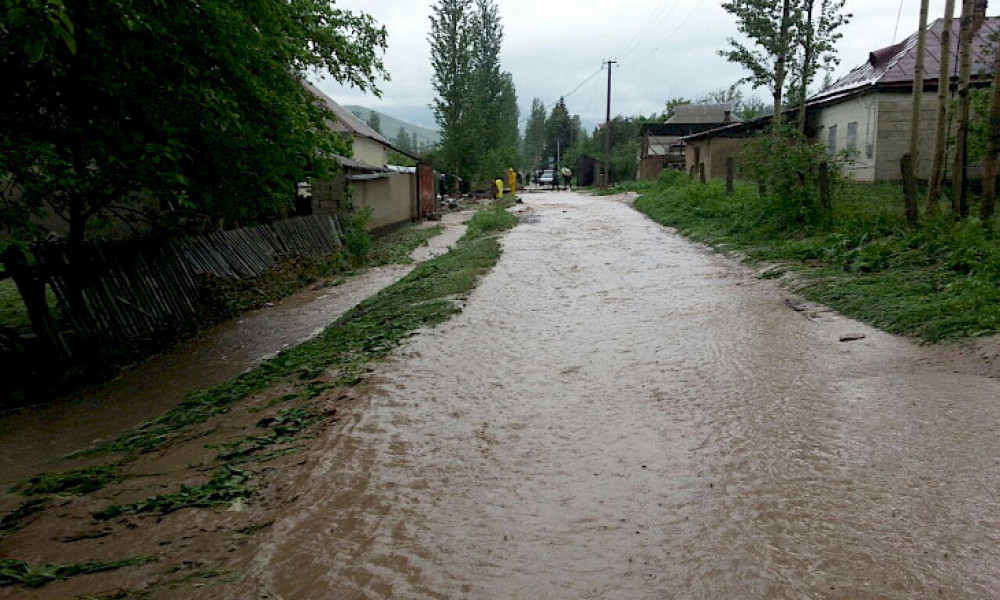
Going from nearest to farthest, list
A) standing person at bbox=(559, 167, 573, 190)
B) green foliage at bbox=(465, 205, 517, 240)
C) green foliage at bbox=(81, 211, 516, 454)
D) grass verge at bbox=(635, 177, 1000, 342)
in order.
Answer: green foliage at bbox=(81, 211, 516, 454) → grass verge at bbox=(635, 177, 1000, 342) → green foliage at bbox=(465, 205, 517, 240) → standing person at bbox=(559, 167, 573, 190)

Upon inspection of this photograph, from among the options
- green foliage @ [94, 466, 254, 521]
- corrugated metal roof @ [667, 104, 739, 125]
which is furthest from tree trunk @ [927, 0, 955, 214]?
corrugated metal roof @ [667, 104, 739, 125]

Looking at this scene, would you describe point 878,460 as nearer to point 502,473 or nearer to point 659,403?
point 659,403

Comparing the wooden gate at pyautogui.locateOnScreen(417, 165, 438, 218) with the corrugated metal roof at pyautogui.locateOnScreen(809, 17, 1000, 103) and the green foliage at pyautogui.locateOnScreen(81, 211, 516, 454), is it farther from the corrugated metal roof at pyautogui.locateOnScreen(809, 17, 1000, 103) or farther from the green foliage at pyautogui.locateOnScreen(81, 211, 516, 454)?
the green foliage at pyautogui.locateOnScreen(81, 211, 516, 454)

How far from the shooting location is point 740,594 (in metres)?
3.02

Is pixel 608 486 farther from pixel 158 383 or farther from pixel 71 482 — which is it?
pixel 158 383

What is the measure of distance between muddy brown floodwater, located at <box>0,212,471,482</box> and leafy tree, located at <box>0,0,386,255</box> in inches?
71.9

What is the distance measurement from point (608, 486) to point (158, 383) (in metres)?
5.87

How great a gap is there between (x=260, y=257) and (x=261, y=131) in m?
5.02

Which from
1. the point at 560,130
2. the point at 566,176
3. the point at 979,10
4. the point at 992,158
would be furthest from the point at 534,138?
the point at 992,158

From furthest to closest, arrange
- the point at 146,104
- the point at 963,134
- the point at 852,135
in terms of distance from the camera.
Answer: the point at 852,135, the point at 963,134, the point at 146,104

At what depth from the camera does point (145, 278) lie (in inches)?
367

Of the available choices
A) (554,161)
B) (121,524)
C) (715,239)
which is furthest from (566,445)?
(554,161)

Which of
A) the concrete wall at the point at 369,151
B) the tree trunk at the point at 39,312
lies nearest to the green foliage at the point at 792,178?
the tree trunk at the point at 39,312

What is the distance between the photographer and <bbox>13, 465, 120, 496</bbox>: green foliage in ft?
15.1
